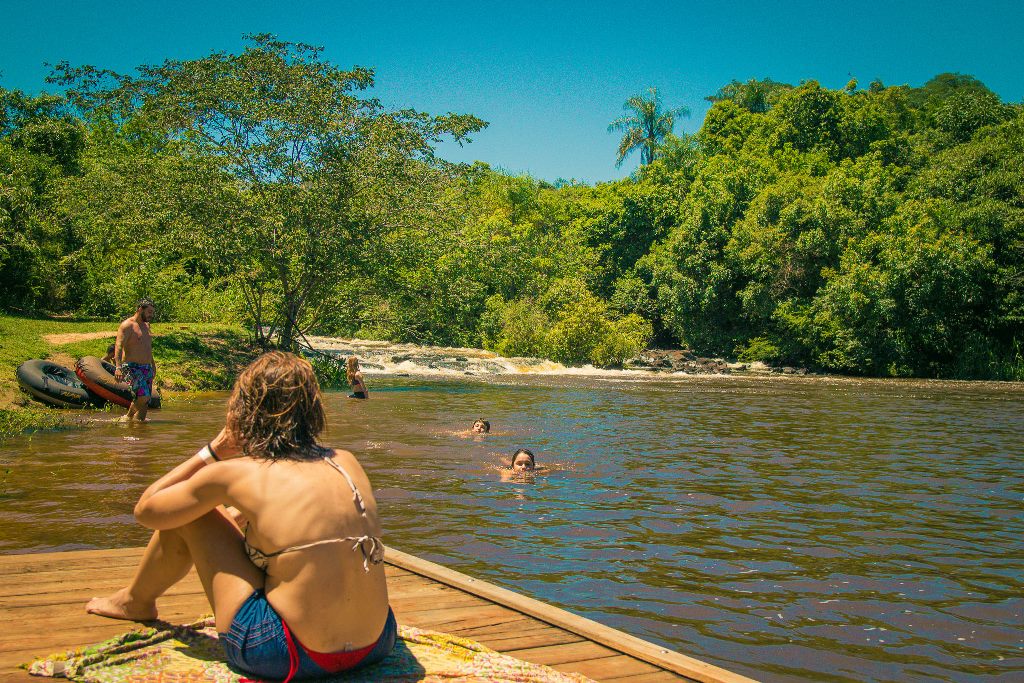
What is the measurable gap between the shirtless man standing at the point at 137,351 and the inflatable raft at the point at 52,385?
8.82 feet

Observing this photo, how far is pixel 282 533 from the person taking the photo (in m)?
3.70

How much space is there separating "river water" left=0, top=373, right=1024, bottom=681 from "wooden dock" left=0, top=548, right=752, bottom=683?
3.91ft

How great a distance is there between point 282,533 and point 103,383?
16590 mm

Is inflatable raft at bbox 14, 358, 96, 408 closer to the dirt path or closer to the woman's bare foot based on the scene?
the dirt path

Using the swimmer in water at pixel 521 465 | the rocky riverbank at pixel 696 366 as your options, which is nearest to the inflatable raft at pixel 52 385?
the swimmer in water at pixel 521 465

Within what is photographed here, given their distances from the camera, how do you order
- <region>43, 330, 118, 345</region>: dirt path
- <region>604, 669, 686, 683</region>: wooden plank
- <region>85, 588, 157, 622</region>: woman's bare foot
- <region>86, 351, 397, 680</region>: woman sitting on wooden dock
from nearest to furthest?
<region>86, 351, 397, 680</region>: woman sitting on wooden dock
<region>604, 669, 686, 683</region>: wooden plank
<region>85, 588, 157, 622</region>: woman's bare foot
<region>43, 330, 118, 345</region>: dirt path

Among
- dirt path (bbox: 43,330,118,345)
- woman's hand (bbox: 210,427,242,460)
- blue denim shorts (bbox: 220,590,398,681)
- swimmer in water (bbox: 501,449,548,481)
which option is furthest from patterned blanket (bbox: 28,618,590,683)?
dirt path (bbox: 43,330,118,345)

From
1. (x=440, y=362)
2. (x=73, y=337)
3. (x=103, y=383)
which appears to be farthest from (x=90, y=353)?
(x=440, y=362)

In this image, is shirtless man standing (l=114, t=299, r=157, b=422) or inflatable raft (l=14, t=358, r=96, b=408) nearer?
shirtless man standing (l=114, t=299, r=157, b=422)

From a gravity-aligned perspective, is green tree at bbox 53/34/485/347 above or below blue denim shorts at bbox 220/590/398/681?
above

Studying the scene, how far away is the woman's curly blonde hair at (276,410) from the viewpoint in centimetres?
385

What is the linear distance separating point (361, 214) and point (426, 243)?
90.4 inches

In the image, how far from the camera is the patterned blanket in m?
3.84

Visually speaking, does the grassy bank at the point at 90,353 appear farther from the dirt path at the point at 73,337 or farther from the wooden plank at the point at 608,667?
the wooden plank at the point at 608,667
